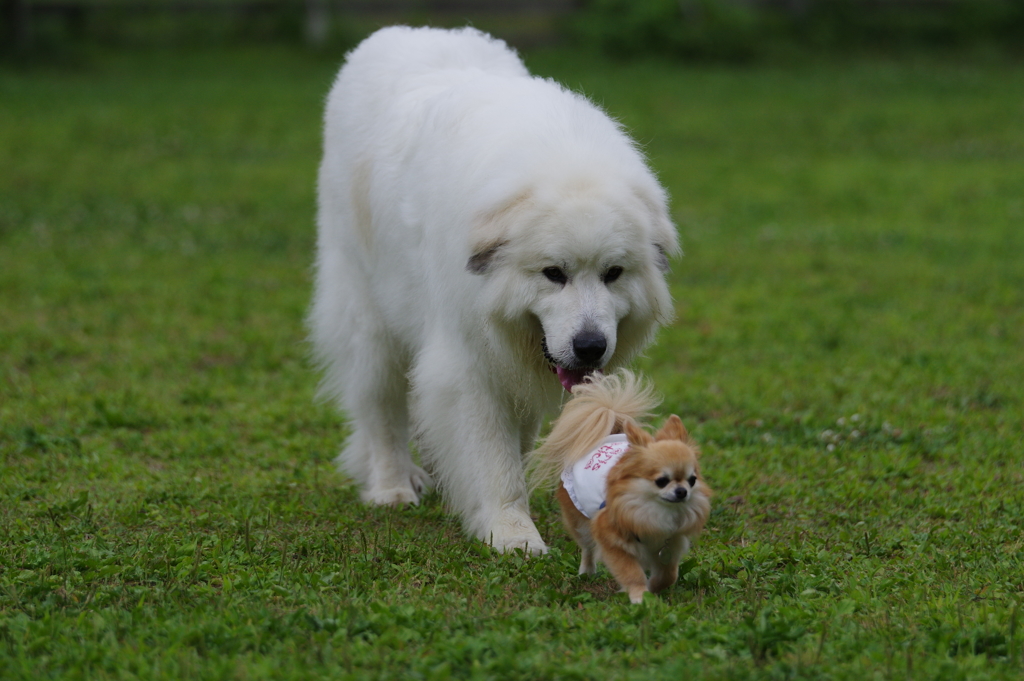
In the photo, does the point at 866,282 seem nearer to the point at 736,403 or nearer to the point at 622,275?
the point at 736,403

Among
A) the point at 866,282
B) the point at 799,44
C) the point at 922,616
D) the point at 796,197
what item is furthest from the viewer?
the point at 799,44

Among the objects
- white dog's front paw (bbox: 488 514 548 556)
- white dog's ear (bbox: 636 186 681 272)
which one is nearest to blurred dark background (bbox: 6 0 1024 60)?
white dog's ear (bbox: 636 186 681 272)

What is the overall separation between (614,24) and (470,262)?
A: 61.3 feet

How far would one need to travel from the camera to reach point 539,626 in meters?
3.80

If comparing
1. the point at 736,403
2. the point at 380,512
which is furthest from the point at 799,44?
the point at 380,512

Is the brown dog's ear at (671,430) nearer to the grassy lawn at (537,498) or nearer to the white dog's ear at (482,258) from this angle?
the grassy lawn at (537,498)

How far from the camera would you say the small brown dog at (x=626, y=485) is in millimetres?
3863

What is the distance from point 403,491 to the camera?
18.8 feet

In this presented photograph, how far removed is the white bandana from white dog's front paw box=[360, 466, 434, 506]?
1.59 m

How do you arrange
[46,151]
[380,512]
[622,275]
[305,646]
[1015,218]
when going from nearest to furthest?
[305,646] → [622,275] → [380,512] → [1015,218] → [46,151]

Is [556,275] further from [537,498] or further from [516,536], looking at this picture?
[537,498]

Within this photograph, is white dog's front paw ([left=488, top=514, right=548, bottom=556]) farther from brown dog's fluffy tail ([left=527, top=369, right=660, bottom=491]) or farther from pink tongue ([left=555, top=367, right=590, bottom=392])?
pink tongue ([left=555, top=367, right=590, bottom=392])

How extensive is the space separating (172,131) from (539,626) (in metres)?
14.5

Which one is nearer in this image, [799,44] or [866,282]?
[866,282]
